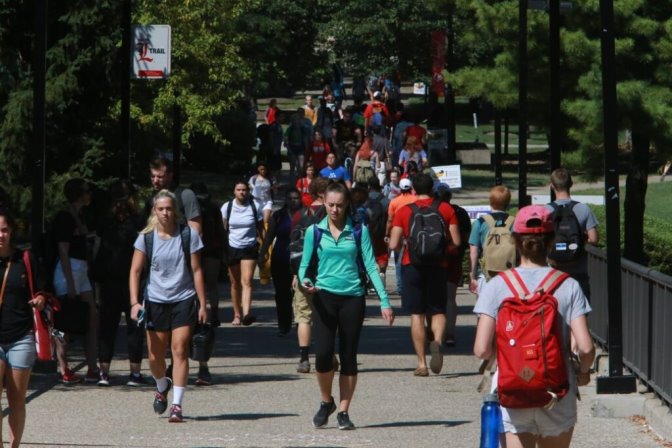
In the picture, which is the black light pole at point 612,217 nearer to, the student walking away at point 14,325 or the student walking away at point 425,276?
the student walking away at point 425,276

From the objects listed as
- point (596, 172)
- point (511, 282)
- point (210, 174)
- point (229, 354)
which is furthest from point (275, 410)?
point (210, 174)

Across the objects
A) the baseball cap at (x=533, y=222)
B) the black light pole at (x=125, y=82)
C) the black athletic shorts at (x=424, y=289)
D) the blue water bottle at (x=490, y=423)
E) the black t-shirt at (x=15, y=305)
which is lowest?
the black athletic shorts at (x=424, y=289)

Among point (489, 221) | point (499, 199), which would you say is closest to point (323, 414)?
point (489, 221)

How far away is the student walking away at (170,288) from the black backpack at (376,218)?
862 cm

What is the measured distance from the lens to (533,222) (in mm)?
6402

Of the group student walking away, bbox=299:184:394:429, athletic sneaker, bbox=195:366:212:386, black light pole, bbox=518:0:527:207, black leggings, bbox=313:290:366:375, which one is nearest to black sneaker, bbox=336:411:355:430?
student walking away, bbox=299:184:394:429

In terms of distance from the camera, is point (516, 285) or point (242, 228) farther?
point (242, 228)

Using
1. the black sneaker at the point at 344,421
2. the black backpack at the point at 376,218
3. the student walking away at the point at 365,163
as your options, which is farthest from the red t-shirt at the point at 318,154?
the black sneaker at the point at 344,421

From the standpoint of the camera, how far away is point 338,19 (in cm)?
4722

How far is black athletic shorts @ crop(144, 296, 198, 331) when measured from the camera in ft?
34.3

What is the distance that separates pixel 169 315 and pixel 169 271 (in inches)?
11.9

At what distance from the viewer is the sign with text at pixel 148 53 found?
18.2 metres

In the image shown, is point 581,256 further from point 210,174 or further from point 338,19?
point 338,19

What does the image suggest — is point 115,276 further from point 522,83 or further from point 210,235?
point 522,83
